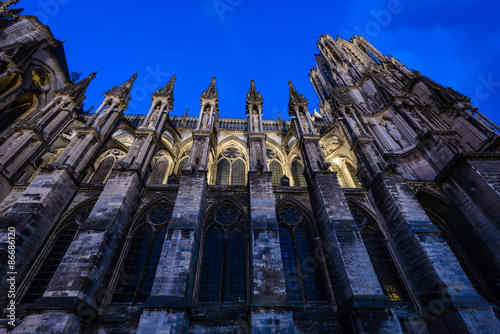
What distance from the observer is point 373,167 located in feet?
43.2

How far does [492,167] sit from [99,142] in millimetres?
21688

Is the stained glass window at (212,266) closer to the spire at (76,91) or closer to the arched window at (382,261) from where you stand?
the arched window at (382,261)

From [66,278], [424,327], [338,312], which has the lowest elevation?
[424,327]

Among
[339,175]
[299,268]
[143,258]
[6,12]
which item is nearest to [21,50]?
[6,12]

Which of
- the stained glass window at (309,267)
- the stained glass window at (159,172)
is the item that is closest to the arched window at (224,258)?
the stained glass window at (309,267)

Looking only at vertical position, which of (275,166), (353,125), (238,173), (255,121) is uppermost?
(255,121)

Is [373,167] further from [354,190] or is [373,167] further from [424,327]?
[424,327]

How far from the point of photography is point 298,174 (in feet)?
61.7

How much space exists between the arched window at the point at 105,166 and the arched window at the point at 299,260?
1347 cm

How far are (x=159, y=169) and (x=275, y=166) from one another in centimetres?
958

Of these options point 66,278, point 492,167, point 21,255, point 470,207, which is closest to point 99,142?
point 21,255

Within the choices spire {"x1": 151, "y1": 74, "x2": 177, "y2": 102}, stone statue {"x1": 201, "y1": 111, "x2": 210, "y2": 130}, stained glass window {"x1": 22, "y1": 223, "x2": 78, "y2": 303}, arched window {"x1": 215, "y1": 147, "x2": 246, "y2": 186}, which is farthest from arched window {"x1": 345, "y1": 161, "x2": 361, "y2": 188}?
stained glass window {"x1": 22, "y1": 223, "x2": 78, "y2": 303}

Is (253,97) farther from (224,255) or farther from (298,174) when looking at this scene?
(224,255)

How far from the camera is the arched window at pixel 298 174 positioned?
17938 millimetres
